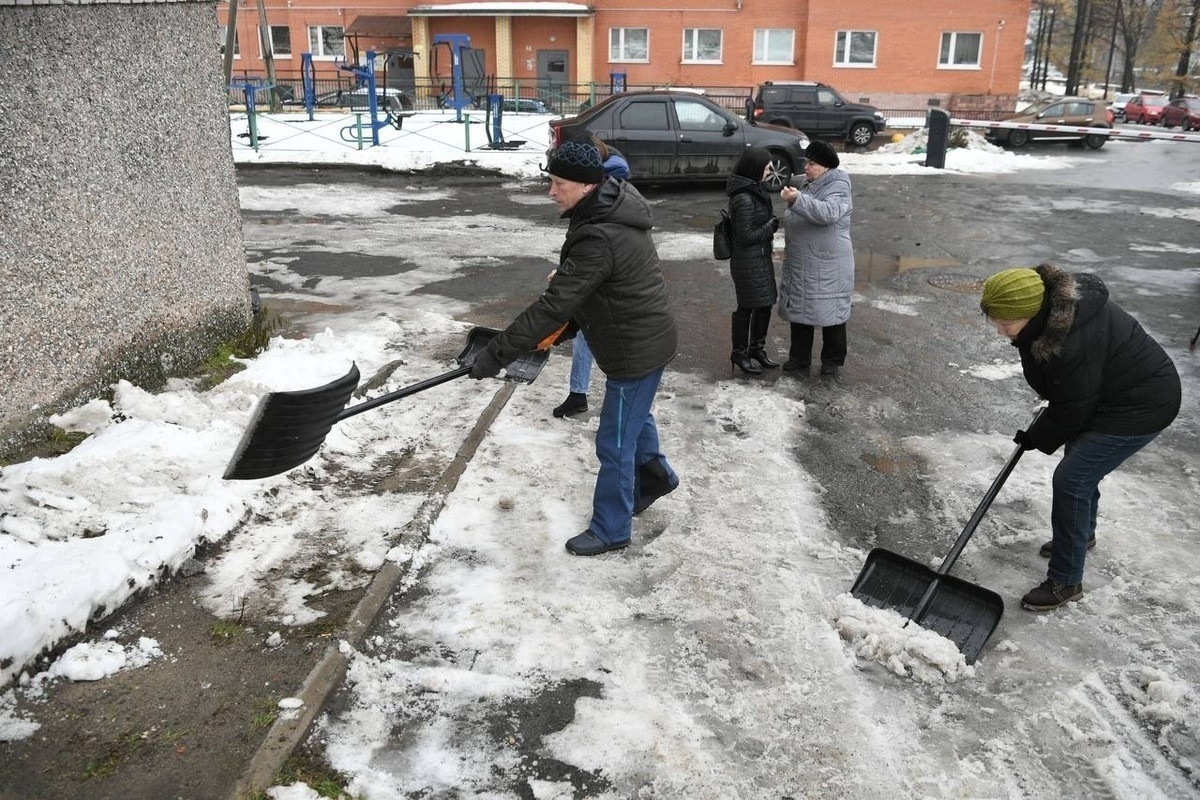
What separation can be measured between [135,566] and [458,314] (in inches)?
195

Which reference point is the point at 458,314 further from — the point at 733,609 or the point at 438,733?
the point at 438,733

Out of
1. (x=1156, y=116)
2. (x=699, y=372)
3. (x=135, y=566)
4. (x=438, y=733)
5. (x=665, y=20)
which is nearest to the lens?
(x=438, y=733)

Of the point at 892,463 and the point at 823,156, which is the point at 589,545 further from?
the point at 823,156

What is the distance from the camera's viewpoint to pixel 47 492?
4.41 metres

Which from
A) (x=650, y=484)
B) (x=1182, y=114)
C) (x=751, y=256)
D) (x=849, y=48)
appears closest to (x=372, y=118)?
(x=751, y=256)

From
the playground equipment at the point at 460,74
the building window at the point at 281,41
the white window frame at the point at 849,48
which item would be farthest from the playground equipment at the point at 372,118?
the white window frame at the point at 849,48

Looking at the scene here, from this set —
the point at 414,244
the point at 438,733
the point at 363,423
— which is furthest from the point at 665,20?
the point at 438,733

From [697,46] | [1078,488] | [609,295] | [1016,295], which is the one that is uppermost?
[697,46]

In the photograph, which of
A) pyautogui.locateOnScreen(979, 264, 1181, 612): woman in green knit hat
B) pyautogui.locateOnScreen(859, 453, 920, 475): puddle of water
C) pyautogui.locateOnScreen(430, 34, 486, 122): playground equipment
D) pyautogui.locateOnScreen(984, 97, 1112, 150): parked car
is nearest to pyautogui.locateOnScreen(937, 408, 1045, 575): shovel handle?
pyautogui.locateOnScreen(979, 264, 1181, 612): woman in green knit hat

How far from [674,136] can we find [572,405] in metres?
11.2

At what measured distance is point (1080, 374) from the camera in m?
3.84

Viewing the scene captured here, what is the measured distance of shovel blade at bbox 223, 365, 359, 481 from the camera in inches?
148

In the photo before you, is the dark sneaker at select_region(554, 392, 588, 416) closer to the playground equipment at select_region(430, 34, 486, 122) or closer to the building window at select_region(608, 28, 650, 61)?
the playground equipment at select_region(430, 34, 486, 122)

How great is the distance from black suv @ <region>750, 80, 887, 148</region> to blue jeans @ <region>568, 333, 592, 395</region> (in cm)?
2009
